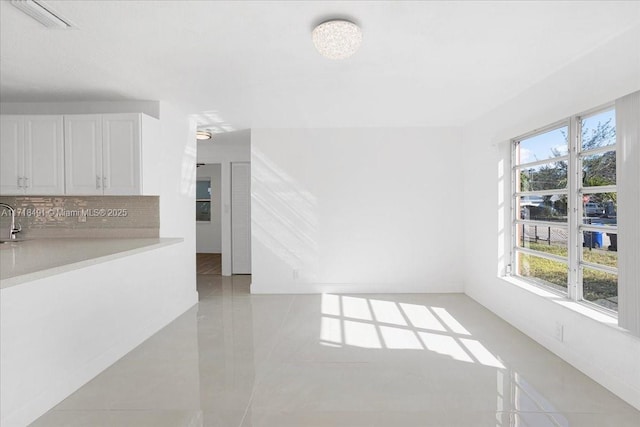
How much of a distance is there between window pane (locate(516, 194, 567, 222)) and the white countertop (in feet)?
12.2

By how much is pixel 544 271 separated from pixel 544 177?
93 centimetres

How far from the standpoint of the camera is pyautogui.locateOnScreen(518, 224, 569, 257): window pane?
10.7 feet

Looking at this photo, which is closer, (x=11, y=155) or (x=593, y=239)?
(x=593, y=239)

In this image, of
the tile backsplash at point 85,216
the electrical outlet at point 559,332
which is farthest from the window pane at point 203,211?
the electrical outlet at point 559,332

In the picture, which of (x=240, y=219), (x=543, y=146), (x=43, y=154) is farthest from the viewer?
(x=240, y=219)

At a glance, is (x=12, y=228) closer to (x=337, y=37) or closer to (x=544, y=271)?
(x=337, y=37)

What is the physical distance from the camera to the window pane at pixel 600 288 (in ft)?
8.91

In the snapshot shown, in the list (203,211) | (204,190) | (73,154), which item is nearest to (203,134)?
(73,154)

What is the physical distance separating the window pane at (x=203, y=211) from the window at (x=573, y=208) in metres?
8.24

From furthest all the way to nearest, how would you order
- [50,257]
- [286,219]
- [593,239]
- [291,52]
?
[286,219] < [593,239] < [291,52] < [50,257]

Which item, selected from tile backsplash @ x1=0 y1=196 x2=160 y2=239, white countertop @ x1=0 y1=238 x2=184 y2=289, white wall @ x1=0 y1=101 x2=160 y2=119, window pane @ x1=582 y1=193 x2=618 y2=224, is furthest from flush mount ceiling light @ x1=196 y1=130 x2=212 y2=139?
window pane @ x1=582 y1=193 x2=618 y2=224

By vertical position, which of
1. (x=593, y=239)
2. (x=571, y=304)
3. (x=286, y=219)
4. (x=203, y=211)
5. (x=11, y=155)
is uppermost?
(x=11, y=155)

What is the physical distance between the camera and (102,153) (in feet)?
12.1

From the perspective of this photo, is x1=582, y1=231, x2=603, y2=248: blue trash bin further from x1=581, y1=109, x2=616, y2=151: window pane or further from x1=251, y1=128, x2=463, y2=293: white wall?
x1=251, y1=128, x2=463, y2=293: white wall
